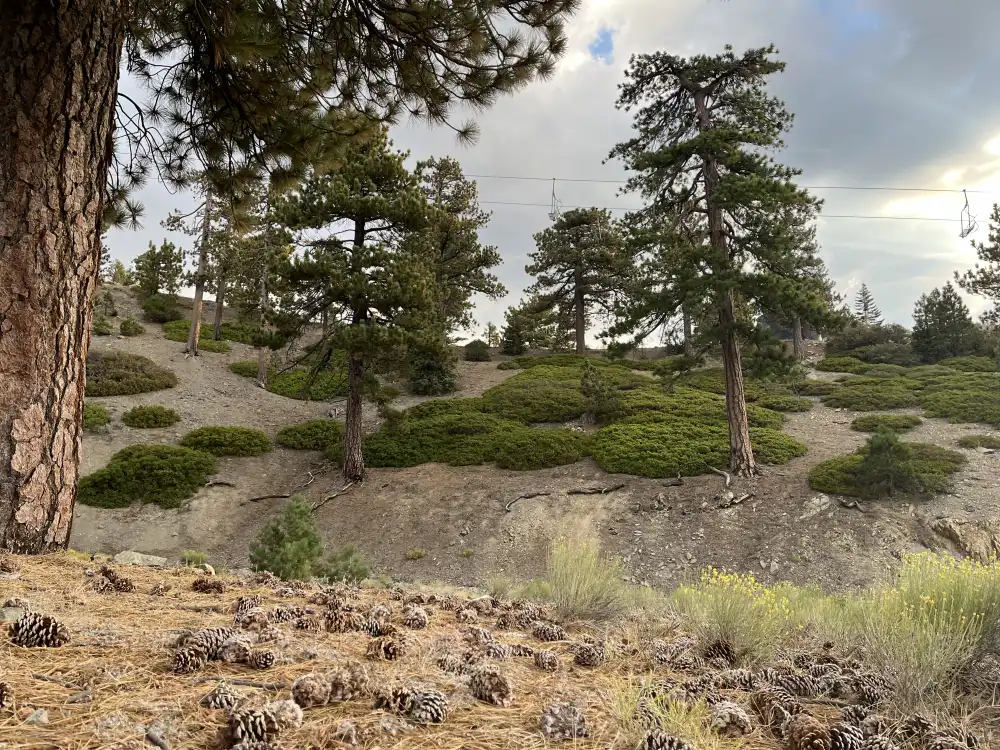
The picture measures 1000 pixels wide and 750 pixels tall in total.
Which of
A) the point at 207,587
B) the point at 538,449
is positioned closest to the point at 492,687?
the point at 207,587

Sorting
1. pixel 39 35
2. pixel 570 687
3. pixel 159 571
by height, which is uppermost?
pixel 39 35

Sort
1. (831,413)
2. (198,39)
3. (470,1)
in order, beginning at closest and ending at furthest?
(470,1), (198,39), (831,413)

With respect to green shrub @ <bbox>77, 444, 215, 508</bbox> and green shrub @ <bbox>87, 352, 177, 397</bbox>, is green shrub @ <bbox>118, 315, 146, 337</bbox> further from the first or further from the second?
A: green shrub @ <bbox>77, 444, 215, 508</bbox>

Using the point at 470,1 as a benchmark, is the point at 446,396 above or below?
below

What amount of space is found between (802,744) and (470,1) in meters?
5.56

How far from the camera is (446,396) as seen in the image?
22016 millimetres

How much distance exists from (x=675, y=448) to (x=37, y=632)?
44.0 feet

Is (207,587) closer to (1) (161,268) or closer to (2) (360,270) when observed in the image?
(2) (360,270)

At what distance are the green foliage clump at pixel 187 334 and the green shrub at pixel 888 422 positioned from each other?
24.1m

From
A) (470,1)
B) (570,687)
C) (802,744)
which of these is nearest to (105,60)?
(470,1)

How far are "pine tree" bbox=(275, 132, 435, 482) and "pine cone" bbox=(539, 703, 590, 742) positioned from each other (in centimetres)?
1199

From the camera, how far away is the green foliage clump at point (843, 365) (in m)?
25.5

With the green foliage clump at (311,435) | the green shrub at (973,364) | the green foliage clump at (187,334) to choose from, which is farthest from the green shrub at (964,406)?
the green foliage clump at (187,334)

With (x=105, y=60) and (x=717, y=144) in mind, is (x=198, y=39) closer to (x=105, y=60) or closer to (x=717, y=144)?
(x=105, y=60)
